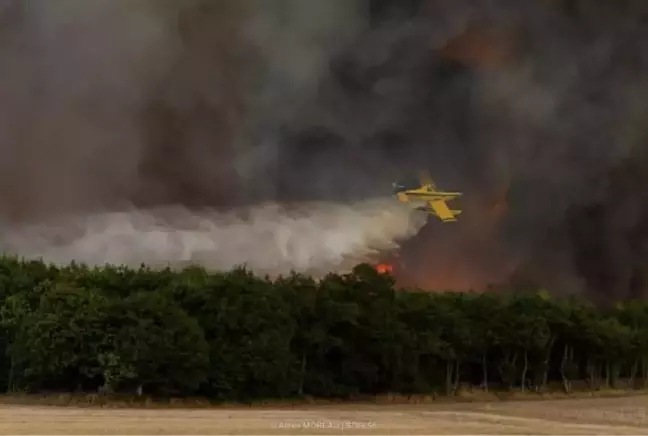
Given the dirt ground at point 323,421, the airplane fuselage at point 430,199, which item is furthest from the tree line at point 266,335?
the airplane fuselage at point 430,199

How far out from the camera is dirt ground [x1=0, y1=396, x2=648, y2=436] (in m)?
7.29

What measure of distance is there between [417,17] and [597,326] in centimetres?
651

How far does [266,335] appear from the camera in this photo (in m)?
10.4

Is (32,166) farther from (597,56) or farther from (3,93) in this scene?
(597,56)

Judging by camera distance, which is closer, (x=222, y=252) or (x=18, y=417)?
(x=18, y=417)

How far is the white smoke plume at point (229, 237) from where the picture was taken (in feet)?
41.9

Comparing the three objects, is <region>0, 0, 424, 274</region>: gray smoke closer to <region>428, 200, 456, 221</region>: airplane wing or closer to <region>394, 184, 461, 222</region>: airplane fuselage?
<region>394, 184, 461, 222</region>: airplane fuselage

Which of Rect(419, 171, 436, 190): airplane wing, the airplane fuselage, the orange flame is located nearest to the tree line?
→ the orange flame

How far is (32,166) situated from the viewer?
1301 centimetres

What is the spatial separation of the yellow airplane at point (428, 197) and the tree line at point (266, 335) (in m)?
2.20

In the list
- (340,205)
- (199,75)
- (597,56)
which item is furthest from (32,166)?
(597,56)

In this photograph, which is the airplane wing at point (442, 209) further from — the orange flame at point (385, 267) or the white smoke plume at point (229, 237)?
the orange flame at point (385, 267)

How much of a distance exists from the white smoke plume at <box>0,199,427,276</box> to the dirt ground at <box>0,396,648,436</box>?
3561 millimetres

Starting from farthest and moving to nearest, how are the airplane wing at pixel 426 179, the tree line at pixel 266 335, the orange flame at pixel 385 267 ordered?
Answer: the airplane wing at pixel 426 179 < the orange flame at pixel 385 267 < the tree line at pixel 266 335
